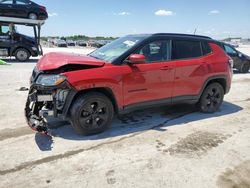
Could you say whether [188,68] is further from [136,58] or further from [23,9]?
[23,9]

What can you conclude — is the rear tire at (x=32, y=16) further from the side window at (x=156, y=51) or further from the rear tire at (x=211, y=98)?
the rear tire at (x=211, y=98)

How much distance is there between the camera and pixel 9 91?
7195 mm

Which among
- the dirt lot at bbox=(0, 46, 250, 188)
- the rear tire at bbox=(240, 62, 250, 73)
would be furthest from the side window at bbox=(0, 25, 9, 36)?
the rear tire at bbox=(240, 62, 250, 73)

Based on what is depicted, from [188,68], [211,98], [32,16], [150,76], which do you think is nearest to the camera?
[150,76]

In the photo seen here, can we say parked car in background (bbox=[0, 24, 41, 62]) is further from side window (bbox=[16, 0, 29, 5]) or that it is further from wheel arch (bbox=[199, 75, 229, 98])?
wheel arch (bbox=[199, 75, 229, 98])

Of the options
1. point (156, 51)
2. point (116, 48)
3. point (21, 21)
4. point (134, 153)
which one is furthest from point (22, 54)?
point (134, 153)

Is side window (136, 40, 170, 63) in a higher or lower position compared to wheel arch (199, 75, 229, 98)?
higher

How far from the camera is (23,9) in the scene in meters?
15.0

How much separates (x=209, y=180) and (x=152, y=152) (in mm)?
947

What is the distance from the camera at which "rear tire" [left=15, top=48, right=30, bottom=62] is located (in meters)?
→ 14.7

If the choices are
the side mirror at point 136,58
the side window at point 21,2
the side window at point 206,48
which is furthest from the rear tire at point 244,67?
the side window at point 21,2

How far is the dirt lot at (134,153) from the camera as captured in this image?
307 cm

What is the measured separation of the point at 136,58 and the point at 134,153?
160 cm

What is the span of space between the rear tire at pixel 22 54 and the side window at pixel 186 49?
12016 mm
